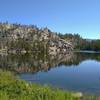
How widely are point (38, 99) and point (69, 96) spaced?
A: 3.54 meters

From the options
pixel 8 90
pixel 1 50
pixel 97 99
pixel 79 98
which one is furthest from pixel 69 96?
pixel 1 50

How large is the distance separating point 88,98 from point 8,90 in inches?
245

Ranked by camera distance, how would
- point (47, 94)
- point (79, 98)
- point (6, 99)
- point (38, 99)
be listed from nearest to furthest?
point (6, 99)
point (38, 99)
point (47, 94)
point (79, 98)

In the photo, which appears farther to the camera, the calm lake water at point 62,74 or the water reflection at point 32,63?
the water reflection at point 32,63

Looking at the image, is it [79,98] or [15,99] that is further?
[79,98]

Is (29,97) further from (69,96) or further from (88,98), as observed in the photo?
(88,98)

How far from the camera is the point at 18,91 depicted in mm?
20391

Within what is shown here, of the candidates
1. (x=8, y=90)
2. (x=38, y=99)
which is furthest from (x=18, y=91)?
(x=38, y=99)

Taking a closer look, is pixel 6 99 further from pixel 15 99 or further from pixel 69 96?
pixel 69 96

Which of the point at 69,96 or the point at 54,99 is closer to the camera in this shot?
the point at 54,99

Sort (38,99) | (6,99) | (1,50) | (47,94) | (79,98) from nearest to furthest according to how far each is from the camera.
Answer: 1. (6,99)
2. (38,99)
3. (47,94)
4. (79,98)
5. (1,50)

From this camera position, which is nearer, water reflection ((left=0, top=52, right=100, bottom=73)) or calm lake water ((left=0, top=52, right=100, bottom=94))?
calm lake water ((left=0, top=52, right=100, bottom=94))

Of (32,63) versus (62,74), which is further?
(32,63)

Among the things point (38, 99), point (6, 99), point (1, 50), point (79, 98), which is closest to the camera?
point (6, 99)
